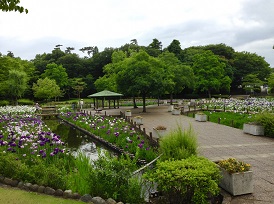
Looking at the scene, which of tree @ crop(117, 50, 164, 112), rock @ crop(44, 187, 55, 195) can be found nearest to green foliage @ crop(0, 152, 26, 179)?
rock @ crop(44, 187, 55, 195)

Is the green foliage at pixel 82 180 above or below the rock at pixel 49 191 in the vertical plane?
above

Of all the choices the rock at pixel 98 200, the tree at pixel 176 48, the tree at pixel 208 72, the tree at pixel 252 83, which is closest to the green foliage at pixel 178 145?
the rock at pixel 98 200

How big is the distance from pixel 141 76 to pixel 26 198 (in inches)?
795

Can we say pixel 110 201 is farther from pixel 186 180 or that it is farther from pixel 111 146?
pixel 111 146

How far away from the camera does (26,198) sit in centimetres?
507

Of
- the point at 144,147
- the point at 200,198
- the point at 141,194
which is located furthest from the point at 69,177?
the point at 144,147

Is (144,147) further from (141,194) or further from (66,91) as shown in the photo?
(66,91)

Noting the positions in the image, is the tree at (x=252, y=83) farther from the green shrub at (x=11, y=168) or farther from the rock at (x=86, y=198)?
the rock at (x=86, y=198)

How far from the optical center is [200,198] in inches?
176

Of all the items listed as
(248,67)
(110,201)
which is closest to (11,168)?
(110,201)

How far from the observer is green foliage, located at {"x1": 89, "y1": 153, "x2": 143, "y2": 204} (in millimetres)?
4719

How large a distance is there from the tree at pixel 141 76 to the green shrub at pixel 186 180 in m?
19.3

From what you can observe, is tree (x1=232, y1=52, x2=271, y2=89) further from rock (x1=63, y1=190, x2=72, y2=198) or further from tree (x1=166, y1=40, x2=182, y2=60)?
rock (x1=63, y1=190, x2=72, y2=198)

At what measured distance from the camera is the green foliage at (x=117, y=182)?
15.5 ft
